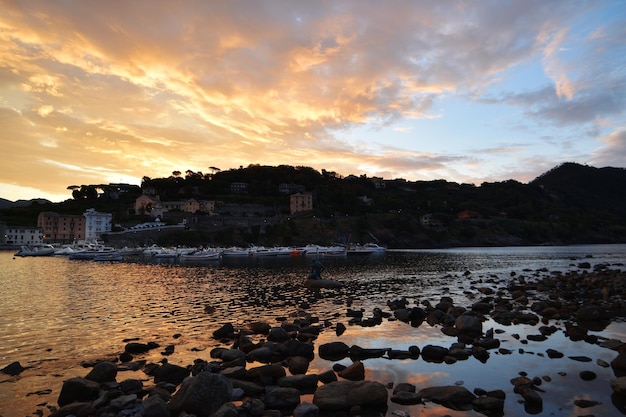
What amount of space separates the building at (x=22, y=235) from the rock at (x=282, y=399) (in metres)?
169

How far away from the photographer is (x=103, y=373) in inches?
593

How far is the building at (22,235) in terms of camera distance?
5822 inches

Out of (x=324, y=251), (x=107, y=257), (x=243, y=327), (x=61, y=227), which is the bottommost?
(x=243, y=327)

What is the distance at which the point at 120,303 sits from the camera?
1323 inches

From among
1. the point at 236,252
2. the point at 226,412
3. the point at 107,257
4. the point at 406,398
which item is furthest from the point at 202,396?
the point at 236,252

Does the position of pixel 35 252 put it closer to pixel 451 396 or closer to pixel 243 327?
pixel 243 327

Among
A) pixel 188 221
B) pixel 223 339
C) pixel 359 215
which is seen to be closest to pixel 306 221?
pixel 359 215

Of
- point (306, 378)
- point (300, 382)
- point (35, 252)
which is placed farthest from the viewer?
point (35, 252)

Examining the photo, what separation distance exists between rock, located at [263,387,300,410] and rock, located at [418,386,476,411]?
4.48 meters

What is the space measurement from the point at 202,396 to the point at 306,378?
417 cm

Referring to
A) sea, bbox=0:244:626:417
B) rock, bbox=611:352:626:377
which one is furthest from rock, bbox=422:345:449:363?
rock, bbox=611:352:626:377

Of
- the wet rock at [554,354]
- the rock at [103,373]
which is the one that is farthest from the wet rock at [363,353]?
the rock at [103,373]

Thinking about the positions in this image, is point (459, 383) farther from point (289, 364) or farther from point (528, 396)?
point (289, 364)

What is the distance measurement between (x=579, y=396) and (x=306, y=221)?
146m
